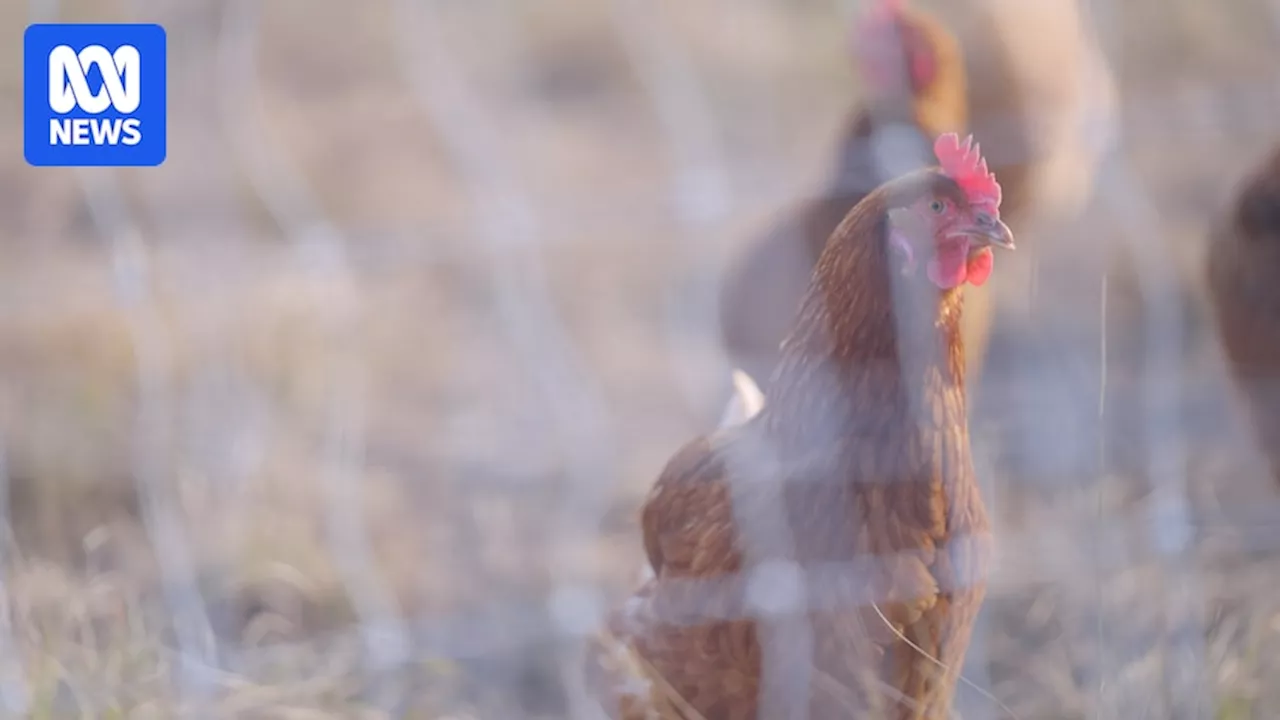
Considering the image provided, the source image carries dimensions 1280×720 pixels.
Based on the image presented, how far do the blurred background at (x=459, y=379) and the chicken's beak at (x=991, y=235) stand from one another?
0.21 m

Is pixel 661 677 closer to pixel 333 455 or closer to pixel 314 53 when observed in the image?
pixel 333 455

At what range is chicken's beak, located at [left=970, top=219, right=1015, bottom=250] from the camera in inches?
34.4

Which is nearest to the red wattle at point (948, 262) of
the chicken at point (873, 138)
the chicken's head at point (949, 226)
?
the chicken's head at point (949, 226)

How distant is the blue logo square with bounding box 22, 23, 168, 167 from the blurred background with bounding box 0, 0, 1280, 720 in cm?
4

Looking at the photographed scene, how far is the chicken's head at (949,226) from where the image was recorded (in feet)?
2.86

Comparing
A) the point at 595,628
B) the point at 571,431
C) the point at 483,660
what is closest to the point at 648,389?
the point at 571,431

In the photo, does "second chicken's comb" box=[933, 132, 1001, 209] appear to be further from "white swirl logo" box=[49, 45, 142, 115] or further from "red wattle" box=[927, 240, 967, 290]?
"white swirl logo" box=[49, 45, 142, 115]

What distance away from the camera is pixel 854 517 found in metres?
0.89

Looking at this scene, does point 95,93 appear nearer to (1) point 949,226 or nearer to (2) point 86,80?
(2) point 86,80

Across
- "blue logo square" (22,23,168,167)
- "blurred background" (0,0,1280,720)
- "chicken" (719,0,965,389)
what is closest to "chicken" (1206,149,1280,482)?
"blurred background" (0,0,1280,720)

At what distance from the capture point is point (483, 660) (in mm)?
1313

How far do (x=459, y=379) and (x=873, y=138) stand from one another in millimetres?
681

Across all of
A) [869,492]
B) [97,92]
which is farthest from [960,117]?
[97,92]

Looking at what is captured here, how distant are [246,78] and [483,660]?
1401mm
